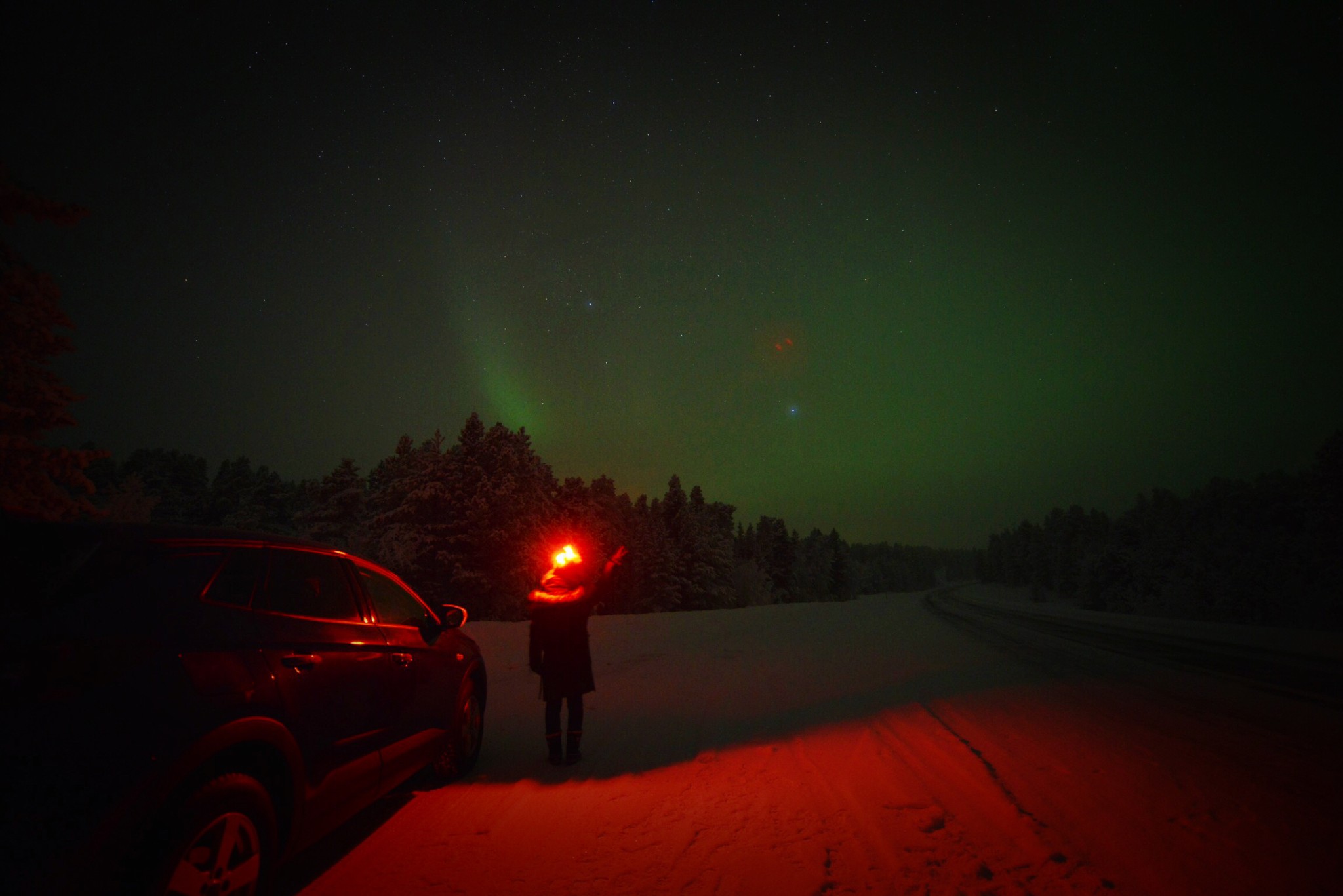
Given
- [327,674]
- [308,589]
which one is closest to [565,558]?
[308,589]

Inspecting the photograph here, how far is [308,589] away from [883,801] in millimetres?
4411

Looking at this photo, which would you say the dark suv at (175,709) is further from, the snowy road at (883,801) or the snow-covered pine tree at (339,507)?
the snow-covered pine tree at (339,507)

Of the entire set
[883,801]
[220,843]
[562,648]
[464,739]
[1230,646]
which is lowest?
[1230,646]

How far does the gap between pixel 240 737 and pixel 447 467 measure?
32.5m

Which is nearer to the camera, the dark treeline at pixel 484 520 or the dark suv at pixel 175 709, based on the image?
the dark suv at pixel 175 709

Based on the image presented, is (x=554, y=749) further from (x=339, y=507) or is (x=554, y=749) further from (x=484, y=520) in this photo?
(x=339, y=507)

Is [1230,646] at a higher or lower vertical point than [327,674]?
lower

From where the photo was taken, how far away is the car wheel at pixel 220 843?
7.42 feet

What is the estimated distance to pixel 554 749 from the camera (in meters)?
5.52

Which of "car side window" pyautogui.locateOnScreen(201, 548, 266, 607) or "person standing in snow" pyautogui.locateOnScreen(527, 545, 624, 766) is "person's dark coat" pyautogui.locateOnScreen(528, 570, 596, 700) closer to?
"person standing in snow" pyautogui.locateOnScreen(527, 545, 624, 766)

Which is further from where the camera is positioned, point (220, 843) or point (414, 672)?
point (414, 672)

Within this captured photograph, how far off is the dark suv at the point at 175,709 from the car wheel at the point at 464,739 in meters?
1.04

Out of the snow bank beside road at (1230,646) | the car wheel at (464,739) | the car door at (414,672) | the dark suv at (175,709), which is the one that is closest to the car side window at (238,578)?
the dark suv at (175,709)

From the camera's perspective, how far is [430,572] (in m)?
31.9
